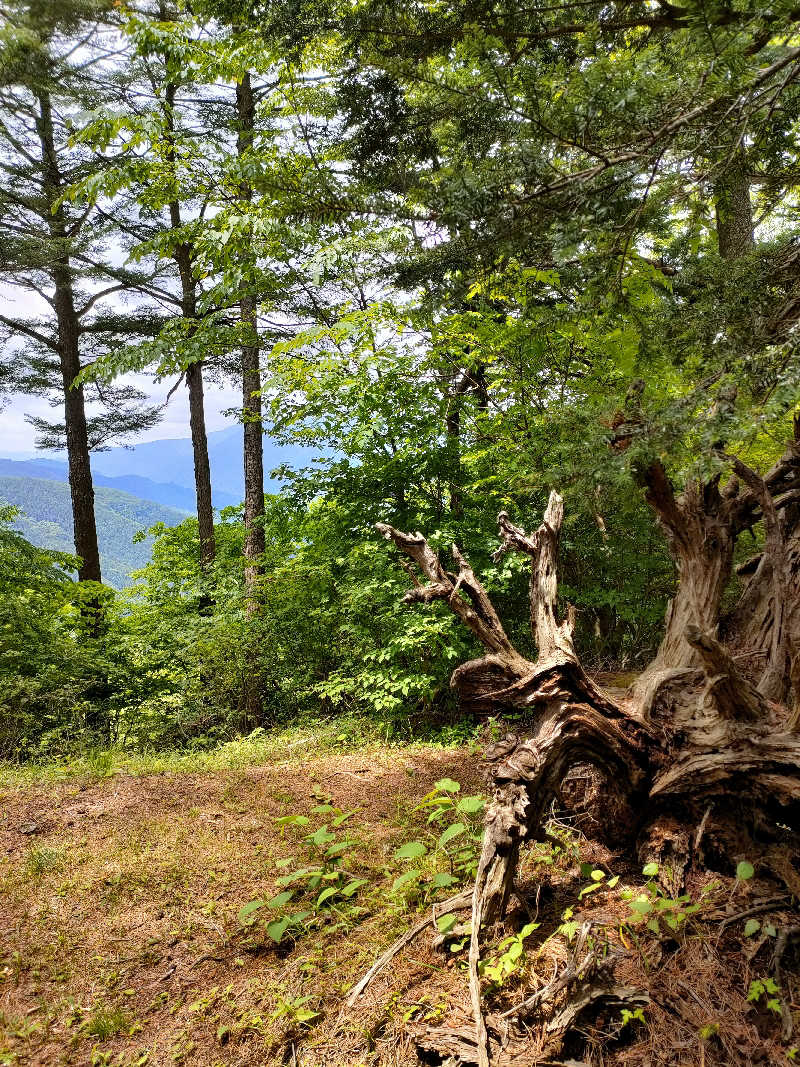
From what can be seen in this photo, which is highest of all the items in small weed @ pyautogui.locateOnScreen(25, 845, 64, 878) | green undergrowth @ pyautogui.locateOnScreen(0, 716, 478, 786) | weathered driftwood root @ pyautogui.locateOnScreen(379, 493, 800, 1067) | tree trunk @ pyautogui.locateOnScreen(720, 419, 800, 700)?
tree trunk @ pyautogui.locateOnScreen(720, 419, 800, 700)

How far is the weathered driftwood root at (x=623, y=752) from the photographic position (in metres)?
2.54

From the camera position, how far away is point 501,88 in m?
2.65

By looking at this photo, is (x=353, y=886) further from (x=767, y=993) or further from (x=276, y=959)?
(x=767, y=993)

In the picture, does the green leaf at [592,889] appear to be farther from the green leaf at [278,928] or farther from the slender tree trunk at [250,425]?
the slender tree trunk at [250,425]

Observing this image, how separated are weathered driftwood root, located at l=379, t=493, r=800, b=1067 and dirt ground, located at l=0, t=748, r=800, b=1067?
0.21m

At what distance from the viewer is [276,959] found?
2.75 metres

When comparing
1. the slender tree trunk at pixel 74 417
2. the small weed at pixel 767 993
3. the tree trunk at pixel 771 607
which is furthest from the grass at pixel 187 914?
the slender tree trunk at pixel 74 417

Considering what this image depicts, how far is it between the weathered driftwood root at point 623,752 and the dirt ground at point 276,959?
0.69 feet

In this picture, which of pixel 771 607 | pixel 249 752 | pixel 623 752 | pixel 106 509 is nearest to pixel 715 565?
pixel 771 607

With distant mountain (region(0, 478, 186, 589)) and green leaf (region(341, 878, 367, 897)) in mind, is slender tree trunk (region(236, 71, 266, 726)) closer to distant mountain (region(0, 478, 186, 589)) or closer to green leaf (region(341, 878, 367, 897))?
green leaf (region(341, 878, 367, 897))

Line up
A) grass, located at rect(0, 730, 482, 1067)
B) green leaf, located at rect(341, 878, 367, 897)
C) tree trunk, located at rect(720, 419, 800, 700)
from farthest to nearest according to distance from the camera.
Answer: tree trunk, located at rect(720, 419, 800, 700), green leaf, located at rect(341, 878, 367, 897), grass, located at rect(0, 730, 482, 1067)

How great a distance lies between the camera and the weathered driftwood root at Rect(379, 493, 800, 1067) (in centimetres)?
254

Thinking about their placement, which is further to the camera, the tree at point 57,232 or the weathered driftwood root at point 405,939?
the tree at point 57,232

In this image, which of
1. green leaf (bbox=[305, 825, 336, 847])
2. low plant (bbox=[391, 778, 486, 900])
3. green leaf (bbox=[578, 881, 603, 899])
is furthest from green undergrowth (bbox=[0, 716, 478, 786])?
green leaf (bbox=[578, 881, 603, 899])
